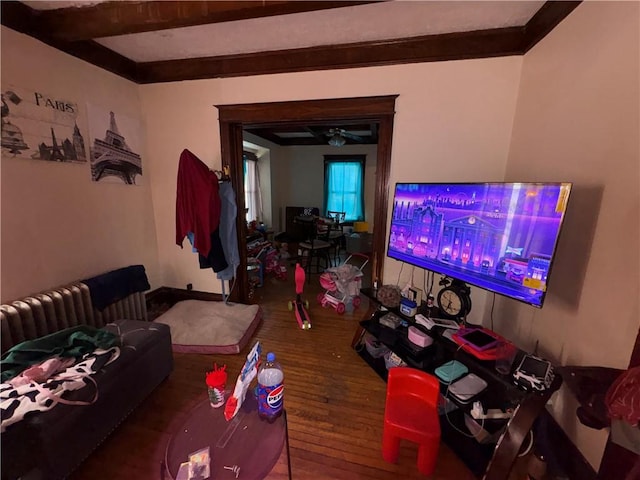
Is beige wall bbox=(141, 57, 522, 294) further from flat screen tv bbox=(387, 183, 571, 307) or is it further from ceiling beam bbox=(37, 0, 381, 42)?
ceiling beam bbox=(37, 0, 381, 42)

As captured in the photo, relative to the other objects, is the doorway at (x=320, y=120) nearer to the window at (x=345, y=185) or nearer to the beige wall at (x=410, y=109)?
→ the beige wall at (x=410, y=109)

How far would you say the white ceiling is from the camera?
1.77 m

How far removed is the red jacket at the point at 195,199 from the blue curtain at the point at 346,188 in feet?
13.6

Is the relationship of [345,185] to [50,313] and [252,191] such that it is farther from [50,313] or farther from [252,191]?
[50,313]

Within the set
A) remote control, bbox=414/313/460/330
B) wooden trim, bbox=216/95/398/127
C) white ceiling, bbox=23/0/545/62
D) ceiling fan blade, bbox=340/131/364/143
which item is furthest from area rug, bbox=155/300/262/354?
ceiling fan blade, bbox=340/131/364/143

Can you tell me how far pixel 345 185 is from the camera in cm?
638

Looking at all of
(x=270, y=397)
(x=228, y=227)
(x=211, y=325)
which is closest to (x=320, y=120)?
(x=228, y=227)

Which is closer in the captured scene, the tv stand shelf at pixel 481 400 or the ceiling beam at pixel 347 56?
the tv stand shelf at pixel 481 400

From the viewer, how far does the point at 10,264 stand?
1797 millimetres

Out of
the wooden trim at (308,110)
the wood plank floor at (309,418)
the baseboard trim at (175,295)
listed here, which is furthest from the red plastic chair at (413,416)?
the baseboard trim at (175,295)

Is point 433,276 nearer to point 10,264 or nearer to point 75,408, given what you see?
point 75,408

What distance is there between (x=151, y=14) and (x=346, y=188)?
504 centimetres

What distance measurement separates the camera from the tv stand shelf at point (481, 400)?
105 centimetres

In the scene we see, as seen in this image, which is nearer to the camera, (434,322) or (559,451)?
(559,451)
